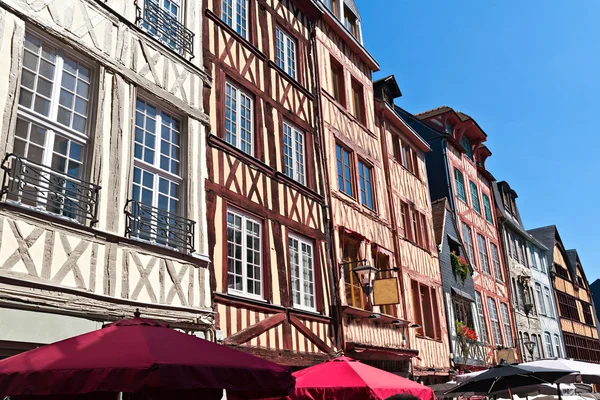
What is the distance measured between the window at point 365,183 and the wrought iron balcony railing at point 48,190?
8.09 meters

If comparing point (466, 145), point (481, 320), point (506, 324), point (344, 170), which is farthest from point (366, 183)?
point (466, 145)

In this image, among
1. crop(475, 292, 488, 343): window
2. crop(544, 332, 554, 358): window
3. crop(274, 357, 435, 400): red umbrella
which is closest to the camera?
crop(274, 357, 435, 400): red umbrella

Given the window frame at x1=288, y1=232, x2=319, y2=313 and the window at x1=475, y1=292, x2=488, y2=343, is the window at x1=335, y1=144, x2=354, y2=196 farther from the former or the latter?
the window at x1=475, y1=292, x2=488, y2=343

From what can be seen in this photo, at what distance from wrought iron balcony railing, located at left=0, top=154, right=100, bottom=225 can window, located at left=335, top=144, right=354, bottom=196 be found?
6.94 metres

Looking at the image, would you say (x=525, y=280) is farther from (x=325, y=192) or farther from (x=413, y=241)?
(x=325, y=192)

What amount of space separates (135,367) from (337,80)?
11774mm

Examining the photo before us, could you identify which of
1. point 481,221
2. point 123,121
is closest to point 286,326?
point 123,121

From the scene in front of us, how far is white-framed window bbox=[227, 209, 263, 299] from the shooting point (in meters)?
8.70

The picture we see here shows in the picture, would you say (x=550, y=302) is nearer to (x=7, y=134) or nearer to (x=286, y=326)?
(x=286, y=326)

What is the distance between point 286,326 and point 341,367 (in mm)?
2237

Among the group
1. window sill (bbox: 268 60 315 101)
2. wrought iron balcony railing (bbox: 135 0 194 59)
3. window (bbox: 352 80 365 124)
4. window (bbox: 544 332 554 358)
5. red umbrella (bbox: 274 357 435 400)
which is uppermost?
window (bbox: 352 80 365 124)

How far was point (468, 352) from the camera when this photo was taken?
17.3m

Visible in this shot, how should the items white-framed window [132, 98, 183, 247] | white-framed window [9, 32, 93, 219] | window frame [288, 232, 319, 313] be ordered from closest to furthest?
white-framed window [9, 32, 93, 219] < white-framed window [132, 98, 183, 247] < window frame [288, 232, 319, 313]

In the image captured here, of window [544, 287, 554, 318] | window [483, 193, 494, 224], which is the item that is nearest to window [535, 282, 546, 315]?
window [544, 287, 554, 318]
